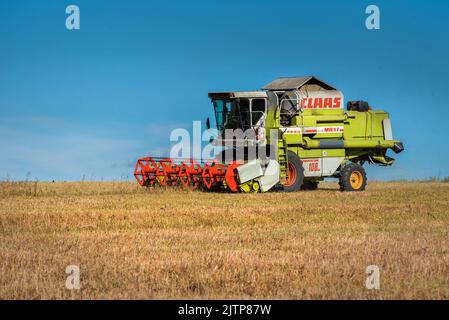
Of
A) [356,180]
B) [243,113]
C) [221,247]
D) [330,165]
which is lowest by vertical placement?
[221,247]

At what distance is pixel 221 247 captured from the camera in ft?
33.6

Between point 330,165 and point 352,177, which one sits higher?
point 330,165

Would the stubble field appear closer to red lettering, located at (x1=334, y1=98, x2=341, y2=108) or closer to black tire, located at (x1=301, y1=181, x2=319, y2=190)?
red lettering, located at (x1=334, y1=98, x2=341, y2=108)

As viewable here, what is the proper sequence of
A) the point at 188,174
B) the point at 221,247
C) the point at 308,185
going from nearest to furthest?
the point at 221,247, the point at 188,174, the point at 308,185

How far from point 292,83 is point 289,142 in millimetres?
2117

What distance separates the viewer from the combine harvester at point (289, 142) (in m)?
21.3

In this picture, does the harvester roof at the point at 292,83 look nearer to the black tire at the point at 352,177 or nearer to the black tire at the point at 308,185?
the black tire at the point at 352,177

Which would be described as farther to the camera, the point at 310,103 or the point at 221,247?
the point at 310,103

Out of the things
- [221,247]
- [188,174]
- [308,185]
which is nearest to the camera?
[221,247]

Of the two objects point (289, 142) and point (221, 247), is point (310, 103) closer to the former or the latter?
point (289, 142)

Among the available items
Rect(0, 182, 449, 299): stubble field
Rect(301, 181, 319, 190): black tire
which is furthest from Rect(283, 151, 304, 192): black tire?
Rect(0, 182, 449, 299): stubble field

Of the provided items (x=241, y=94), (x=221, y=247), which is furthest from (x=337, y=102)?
(x=221, y=247)

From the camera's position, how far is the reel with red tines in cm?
2070
